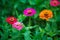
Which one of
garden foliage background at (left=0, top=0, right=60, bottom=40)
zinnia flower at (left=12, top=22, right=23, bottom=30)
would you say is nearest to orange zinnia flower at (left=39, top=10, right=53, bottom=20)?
garden foliage background at (left=0, top=0, right=60, bottom=40)

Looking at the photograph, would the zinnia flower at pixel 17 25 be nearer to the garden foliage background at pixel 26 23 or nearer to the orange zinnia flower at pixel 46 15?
the garden foliage background at pixel 26 23

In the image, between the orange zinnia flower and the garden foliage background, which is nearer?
the garden foliage background

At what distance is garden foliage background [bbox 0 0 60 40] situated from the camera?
68.5 inches

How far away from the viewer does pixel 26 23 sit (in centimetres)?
204

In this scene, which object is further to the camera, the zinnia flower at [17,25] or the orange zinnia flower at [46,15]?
the orange zinnia flower at [46,15]

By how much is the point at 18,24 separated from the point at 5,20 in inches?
8.0

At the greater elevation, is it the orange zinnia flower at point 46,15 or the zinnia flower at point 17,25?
the orange zinnia flower at point 46,15

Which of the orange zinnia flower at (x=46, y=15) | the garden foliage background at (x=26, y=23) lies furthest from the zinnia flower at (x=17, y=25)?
the orange zinnia flower at (x=46, y=15)

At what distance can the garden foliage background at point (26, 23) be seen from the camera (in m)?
1.74

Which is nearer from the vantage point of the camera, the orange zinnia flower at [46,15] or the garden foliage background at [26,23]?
the garden foliage background at [26,23]

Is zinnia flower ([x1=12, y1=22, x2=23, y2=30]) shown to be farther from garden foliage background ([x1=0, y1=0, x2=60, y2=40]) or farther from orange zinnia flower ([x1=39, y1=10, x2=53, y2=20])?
orange zinnia flower ([x1=39, y1=10, x2=53, y2=20])

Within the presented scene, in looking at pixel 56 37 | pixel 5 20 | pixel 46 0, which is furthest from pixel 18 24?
pixel 46 0

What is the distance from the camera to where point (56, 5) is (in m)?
1.97

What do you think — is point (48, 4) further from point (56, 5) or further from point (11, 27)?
point (11, 27)
